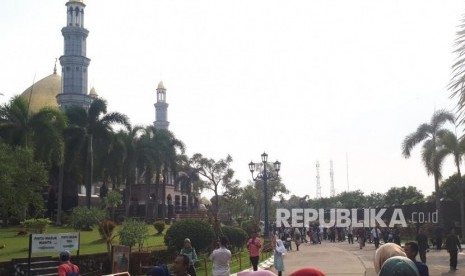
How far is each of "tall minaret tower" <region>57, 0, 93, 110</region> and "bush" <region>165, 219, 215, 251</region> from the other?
1924 inches

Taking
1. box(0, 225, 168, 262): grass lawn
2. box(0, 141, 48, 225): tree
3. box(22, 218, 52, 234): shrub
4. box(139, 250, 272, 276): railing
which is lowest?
box(139, 250, 272, 276): railing

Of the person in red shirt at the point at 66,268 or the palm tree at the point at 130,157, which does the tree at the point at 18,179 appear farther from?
the palm tree at the point at 130,157

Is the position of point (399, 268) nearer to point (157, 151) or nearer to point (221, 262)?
point (221, 262)

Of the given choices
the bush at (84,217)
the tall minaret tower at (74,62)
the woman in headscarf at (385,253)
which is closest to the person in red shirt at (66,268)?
the woman in headscarf at (385,253)

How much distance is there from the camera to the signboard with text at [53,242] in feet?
49.1

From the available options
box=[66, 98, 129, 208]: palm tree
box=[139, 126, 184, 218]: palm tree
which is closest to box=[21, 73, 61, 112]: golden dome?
box=[139, 126, 184, 218]: palm tree

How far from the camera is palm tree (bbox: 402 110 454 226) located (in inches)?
1465

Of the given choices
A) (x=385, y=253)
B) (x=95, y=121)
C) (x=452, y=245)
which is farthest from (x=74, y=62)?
(x=385, y=253)

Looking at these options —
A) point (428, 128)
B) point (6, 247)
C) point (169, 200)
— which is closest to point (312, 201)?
point (169, 200)

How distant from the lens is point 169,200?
224 feet

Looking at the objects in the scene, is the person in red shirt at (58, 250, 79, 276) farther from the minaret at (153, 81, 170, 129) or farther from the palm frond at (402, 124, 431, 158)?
the minaret at (153, 81, 170, 129)

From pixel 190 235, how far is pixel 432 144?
22625mm

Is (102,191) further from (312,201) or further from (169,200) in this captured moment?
(312,201)

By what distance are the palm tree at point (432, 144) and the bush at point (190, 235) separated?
20.6m
